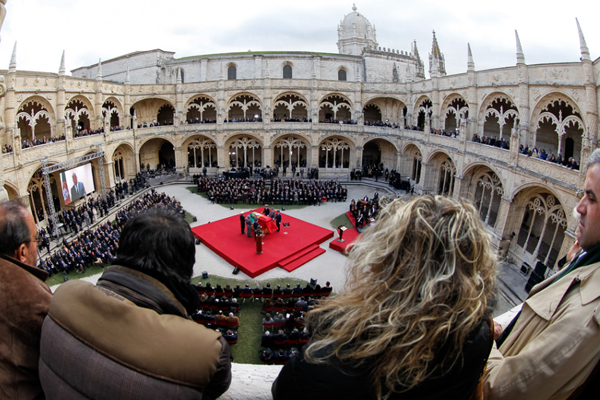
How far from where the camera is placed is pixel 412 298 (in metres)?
1.76

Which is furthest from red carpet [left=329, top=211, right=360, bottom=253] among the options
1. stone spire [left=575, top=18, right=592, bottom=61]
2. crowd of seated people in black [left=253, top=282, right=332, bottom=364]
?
stone spire [left=575, top=18, right=592, bottom=61]

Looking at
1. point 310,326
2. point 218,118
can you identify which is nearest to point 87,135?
point 218,118

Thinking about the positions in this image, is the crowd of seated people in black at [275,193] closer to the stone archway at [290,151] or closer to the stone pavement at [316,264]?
the stone pavement at [316,264]

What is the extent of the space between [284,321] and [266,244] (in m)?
7.79

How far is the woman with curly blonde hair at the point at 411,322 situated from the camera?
1.63 metres

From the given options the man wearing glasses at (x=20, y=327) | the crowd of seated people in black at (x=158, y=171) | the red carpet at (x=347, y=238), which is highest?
the man wearing glasses at (x=20, y=327)

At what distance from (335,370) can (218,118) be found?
3551 cm

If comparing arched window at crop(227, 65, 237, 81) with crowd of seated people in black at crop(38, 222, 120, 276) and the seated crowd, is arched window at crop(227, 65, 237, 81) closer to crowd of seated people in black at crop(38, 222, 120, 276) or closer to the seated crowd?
crowd of seated people in black at crop(38, 222, 120, 276)

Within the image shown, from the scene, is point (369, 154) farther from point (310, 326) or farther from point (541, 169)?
point (310, 326)

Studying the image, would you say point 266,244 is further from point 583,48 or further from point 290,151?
point 290,151

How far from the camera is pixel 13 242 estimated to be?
109 inches

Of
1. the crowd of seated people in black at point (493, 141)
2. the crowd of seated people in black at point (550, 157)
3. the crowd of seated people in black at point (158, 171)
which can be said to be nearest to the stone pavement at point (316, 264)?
the crowd of seated people in black at point (550, 157)

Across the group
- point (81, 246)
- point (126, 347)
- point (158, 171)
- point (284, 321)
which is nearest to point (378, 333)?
point (126, 347)

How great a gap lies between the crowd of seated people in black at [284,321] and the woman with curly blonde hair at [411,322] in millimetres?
8659
